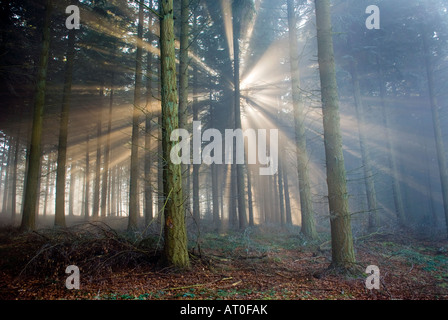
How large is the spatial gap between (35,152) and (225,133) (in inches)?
502

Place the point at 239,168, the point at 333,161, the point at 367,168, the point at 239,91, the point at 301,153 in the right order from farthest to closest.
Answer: the point at 367,168, the point at 239,91, the point at 239,168, the point at 301,153, the point at 333,161

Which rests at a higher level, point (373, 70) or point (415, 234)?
point (373, 70)

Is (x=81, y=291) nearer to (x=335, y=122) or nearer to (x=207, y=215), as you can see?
(x=335, y=122)

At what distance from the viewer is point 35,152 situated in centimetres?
1027

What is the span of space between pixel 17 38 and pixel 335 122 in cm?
1540

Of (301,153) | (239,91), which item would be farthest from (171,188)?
(239,91)

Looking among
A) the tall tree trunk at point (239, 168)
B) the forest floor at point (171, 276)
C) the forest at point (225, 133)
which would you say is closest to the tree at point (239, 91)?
the tall tree trunk at point (239, 168)

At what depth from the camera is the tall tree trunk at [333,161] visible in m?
5.59

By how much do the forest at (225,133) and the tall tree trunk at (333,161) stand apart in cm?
4

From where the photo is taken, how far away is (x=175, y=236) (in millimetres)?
5391
